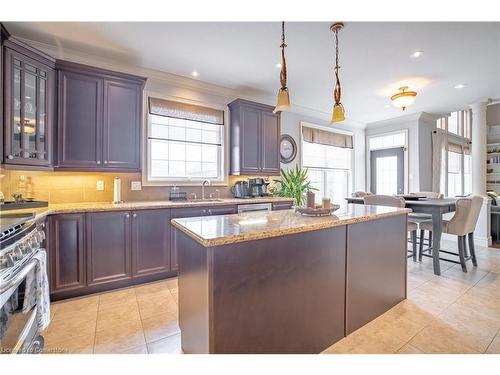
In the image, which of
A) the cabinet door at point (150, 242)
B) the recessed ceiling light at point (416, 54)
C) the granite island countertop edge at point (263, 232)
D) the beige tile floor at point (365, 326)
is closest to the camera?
the granite island countertop edge at point (263, 232)

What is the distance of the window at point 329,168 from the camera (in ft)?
17.8

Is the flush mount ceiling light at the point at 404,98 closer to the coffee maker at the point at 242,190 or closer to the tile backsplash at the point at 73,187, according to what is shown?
the coffee maker at the point at 242,190

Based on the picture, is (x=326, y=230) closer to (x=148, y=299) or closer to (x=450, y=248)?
(x=148, y=299)

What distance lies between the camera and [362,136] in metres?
6.48

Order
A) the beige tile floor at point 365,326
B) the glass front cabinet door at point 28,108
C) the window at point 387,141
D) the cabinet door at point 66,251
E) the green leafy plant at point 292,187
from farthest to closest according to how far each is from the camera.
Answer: the window at point 387,141 < the green leafy plant at point 292,187 < the cabinet door at point 66,251 < the glass front cabinet door at point 28,108 < the beige tile floor at point 365,326

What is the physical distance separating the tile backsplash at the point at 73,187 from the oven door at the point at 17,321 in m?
1.55

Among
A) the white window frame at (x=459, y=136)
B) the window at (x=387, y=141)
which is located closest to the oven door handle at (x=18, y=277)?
the window at (x=387, y=141)

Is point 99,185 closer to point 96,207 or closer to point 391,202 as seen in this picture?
point 96,207

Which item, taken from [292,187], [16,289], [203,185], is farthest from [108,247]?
[292,187]

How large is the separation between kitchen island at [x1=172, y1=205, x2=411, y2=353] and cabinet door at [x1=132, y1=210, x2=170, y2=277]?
1311 mm

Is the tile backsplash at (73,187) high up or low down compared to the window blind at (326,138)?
down

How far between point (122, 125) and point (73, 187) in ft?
3.19

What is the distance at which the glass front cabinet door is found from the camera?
7.28 feet

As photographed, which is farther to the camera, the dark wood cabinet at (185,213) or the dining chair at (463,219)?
the dining chair at (463,219)
